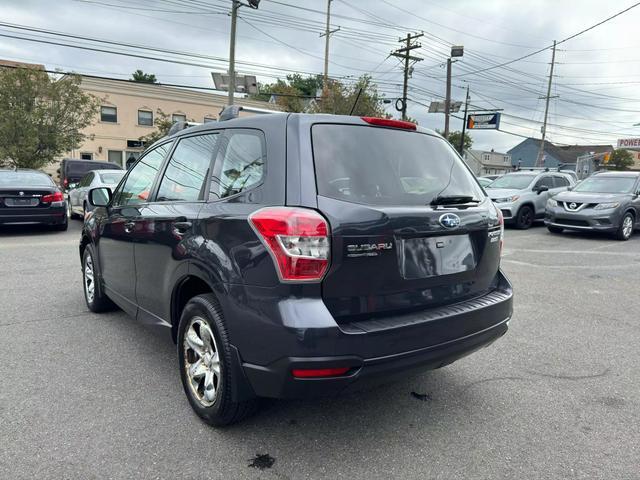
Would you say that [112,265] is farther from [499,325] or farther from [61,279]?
[499,325]

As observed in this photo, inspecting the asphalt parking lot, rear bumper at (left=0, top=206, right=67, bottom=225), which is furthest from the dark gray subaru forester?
rear bumper at (left=0, top=206, right=67, bottom=225)

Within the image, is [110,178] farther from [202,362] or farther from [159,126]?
[159,126]

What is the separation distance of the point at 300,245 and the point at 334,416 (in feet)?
4.29

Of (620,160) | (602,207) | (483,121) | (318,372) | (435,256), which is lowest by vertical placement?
(318,372)

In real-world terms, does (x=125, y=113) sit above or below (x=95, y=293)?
above

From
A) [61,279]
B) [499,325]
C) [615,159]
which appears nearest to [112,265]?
[61,279]

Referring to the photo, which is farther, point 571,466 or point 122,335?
point 122,335

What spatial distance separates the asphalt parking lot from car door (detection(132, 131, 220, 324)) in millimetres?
616

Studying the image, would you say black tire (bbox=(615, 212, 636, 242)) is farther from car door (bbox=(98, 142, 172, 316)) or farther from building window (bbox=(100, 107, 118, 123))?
building window (bbox=(100, 107, 118, 123))

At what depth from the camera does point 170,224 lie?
313cm

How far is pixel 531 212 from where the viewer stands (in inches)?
537

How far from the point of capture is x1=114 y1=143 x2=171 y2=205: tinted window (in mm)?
3727

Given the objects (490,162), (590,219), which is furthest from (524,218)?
(490,162)

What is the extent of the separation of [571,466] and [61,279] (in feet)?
20.7
